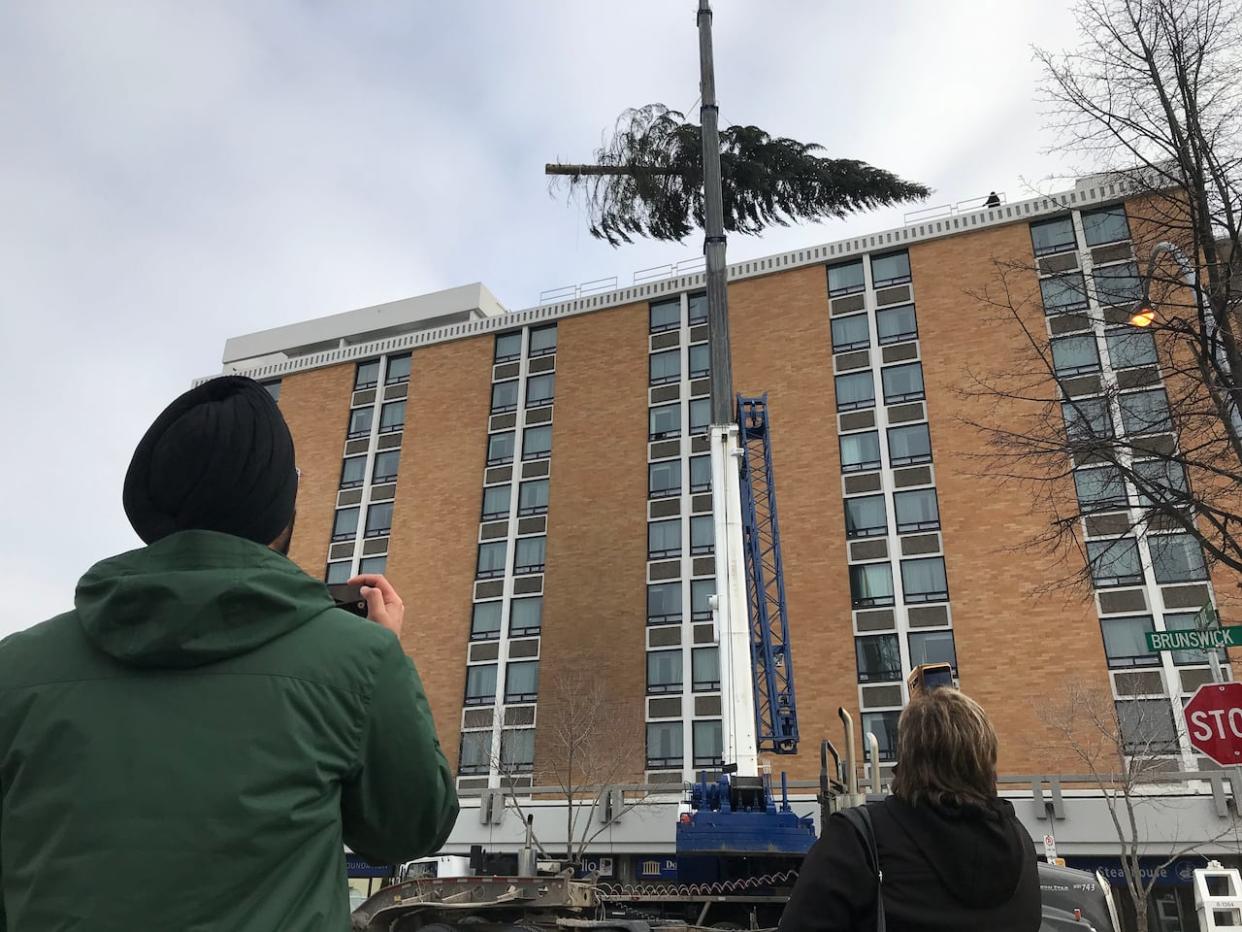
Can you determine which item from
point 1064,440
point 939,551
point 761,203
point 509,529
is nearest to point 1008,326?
point 939,551

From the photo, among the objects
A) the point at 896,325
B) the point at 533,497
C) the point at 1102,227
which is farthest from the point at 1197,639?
the point at 533,497

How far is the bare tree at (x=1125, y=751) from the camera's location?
25.9m

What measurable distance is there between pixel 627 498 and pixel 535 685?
935cm

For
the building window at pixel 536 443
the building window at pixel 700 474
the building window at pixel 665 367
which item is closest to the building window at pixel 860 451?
the building window at pixel 700 474

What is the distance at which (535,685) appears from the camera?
38.8 m

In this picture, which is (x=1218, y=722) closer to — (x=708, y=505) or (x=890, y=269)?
(x=708, y=505)

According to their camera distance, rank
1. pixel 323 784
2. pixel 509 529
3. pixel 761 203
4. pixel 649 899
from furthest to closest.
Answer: pixel 509 529 < pixel 761 203 < pixel 649 899 < pixel 323 784

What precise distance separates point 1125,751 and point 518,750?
22719 millimetres

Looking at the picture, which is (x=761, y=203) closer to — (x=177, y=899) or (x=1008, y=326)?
(x=1008, y=326)

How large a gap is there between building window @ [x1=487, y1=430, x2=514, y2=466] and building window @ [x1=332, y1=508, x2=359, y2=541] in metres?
8.09

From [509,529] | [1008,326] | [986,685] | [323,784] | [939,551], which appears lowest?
[323,784]

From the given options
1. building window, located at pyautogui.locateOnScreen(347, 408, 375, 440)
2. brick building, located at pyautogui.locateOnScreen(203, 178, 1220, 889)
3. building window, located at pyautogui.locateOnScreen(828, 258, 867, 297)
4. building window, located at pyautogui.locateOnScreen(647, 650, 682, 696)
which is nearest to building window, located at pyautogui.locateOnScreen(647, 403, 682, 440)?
brick building, located at pyautogui.locateOnScreen(203, 178, 1220, 889)

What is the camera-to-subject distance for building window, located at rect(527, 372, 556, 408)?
45.3 meters

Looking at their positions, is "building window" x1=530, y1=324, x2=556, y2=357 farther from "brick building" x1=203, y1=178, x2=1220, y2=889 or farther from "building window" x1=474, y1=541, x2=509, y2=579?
"building window" x1=474, y1=541, x2=509, y2=579
